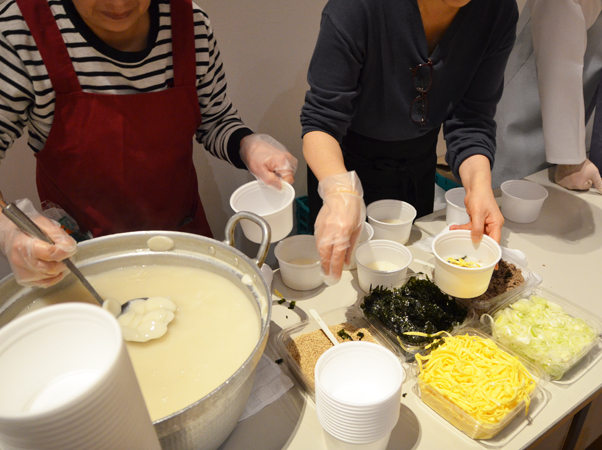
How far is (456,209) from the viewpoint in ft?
5.75

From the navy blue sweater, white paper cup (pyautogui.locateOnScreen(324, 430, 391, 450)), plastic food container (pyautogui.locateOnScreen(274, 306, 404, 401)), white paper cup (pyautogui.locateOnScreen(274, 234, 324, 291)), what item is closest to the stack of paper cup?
white paper cup (pyautogui.locateOnScreen(324, 430, 391, 450))

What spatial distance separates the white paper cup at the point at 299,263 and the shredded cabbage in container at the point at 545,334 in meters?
0.56

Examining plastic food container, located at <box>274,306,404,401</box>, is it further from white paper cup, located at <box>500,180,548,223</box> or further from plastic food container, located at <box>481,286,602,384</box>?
white paper cup, located at <box>500,180,548,223</box>

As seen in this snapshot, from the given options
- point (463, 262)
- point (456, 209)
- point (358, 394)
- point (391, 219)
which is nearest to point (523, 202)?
point (456, 209)

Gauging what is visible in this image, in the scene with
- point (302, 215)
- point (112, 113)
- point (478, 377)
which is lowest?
point (302, 215)

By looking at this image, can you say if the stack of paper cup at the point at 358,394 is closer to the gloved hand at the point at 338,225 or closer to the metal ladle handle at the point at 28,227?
the gloved hand at the point at 338,225

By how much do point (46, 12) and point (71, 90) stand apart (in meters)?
0.20

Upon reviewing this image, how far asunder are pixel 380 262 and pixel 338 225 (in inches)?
15.0

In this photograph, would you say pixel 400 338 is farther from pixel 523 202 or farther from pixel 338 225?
pixel 523 202

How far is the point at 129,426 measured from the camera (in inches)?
20.2

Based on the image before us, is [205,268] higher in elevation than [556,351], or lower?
higher

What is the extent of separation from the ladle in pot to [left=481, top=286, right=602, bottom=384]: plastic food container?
Result: 102 cm

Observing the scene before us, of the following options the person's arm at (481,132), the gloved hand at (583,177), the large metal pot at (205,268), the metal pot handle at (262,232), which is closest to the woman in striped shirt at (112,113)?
the large metal pot at (205,268)

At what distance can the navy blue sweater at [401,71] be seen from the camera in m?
1.44
